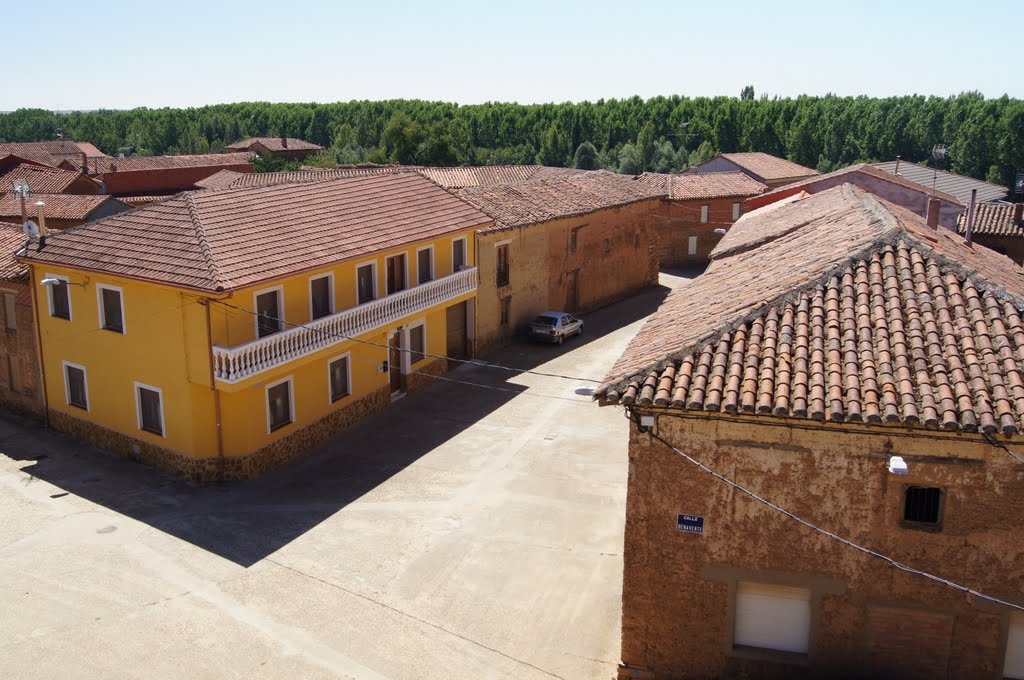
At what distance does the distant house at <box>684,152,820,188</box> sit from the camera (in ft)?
223

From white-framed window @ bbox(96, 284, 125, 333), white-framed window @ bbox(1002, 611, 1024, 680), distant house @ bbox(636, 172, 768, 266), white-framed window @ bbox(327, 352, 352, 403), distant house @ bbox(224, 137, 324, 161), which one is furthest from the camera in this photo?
distant house @ bbox(224, 137, 324, 161)

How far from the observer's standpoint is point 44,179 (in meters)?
56.7

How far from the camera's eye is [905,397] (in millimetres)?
11695

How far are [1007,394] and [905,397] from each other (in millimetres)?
1327

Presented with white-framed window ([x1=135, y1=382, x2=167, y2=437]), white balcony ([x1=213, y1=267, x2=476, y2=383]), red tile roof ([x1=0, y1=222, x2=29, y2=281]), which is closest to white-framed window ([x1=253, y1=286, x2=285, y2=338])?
white balcony ([x1=213, y1=267, x2=476, y2=383])

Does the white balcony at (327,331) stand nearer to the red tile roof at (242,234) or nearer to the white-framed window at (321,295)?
the white-framed window at (321,295)

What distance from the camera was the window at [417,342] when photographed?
30.1 meters

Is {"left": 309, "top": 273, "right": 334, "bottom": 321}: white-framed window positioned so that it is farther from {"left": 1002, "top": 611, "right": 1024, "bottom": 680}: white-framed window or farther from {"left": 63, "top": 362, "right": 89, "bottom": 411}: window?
{"left": 1002, "top": 611, "right": 1024, "bottom": 680}: white-framed window

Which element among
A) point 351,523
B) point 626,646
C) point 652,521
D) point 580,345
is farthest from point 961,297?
point 580,345

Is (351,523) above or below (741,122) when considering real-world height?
below

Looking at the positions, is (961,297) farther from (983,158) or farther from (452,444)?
(983,158)

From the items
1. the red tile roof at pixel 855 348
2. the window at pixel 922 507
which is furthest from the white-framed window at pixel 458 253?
the window at pixel 922 507

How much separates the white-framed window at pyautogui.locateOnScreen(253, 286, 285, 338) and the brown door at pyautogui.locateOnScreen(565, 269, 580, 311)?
63.4 feet

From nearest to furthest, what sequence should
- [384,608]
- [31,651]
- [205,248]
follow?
[31,651] → [384,608] → [205,248]
